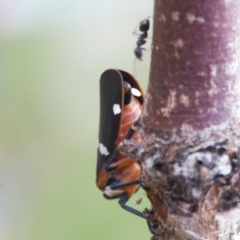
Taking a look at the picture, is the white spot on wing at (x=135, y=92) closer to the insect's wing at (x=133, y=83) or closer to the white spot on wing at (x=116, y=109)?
the insect's wing at (x=133, y=83)

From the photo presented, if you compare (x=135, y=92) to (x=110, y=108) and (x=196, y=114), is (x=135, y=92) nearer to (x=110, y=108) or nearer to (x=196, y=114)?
(x=110, y=108)

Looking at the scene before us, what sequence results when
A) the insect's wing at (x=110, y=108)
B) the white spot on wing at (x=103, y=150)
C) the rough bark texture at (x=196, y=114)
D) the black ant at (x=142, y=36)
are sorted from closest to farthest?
the rough bark texture at (x=196, y=114) → the insect's wing at (x=110, y=108) → the white spot on wing at (x=103, y=150) → the black ant at (x=142, y=36)

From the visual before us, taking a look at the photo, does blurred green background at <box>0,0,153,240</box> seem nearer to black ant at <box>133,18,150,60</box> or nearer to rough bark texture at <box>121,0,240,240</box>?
black ant at <box>133,18,150,60</box>

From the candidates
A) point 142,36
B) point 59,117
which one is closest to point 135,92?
point 142,36

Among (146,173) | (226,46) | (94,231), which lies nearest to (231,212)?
(146,173)

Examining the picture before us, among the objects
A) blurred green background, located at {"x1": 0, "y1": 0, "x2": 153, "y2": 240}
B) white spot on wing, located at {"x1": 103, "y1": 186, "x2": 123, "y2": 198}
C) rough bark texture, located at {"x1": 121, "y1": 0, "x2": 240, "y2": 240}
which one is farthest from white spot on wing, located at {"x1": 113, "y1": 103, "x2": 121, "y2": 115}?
blurred green background, located at {"x1": 0, "y1": 0, "x2": 153, "y2": 240}

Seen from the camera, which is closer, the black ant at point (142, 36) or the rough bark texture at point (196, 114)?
the rough bark texture at point (196, 114)

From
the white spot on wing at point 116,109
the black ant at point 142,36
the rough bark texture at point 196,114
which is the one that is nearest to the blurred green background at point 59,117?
the black ant at point 142,36
